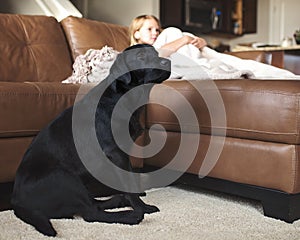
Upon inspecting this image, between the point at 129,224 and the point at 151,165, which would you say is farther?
the point at 151,165

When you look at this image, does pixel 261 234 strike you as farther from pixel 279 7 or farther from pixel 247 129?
pixel 279 7

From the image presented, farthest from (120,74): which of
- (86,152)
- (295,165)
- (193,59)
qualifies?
(193,59)

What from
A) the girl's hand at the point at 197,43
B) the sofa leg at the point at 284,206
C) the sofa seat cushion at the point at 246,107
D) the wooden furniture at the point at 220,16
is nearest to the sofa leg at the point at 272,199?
the sofa leg at the point at 284,206

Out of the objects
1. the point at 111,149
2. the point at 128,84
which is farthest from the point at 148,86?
the point at 111,149

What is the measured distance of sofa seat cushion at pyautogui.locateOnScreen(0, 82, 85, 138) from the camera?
68.0 inches

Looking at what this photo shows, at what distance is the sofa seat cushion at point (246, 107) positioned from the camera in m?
1.58

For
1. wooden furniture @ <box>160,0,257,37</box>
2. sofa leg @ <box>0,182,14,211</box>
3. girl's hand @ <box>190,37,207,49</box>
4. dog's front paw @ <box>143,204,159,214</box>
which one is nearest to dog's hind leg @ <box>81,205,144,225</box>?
dog's front paw @ <box>143,204,159,214</box>

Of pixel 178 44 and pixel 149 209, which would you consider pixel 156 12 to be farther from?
pixel 149 209

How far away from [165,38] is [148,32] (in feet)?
0.51

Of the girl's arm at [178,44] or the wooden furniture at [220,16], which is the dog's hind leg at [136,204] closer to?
the girl's arm at [178,44]

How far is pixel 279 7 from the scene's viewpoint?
22.5 feet

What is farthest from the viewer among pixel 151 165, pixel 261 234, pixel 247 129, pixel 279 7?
pixel 279 7

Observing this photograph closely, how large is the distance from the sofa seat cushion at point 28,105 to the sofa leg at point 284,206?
0.87 metres

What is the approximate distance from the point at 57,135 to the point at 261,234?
73 cm
